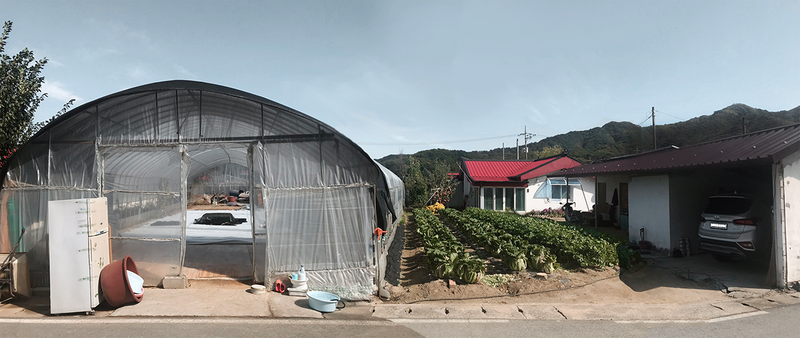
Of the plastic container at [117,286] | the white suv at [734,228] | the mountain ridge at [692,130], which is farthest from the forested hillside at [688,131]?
the plastic container at [117,286]

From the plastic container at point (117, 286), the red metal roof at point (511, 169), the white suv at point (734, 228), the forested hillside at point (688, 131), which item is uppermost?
the forested hillside at point (688, 131)

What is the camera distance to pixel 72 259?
6410 mm

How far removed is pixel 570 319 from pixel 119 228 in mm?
9254

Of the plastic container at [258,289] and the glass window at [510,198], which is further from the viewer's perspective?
the glass window at [510,198]

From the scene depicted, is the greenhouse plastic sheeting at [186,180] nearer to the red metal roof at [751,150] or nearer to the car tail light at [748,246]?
the red metal roof at [751,150]

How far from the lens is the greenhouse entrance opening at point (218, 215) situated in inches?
334

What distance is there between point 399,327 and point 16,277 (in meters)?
7.47

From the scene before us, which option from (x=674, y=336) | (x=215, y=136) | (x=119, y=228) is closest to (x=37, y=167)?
(x=119, y=228)

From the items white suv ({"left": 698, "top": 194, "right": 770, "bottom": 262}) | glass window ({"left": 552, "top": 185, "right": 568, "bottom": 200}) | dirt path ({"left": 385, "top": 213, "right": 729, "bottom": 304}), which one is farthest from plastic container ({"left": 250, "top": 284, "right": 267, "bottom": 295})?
glass window ({"left": 552, "top": 185, "right": 568, "bottom": 200})

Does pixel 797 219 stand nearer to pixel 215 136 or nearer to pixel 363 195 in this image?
pixel 363 195

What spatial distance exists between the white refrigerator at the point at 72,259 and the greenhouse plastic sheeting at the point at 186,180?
1364mm

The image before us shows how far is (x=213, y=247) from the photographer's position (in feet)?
36.2

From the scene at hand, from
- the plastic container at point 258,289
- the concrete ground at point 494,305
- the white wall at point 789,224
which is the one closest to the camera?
the concrete ground at point 494,305

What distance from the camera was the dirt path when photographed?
22.9 feet
